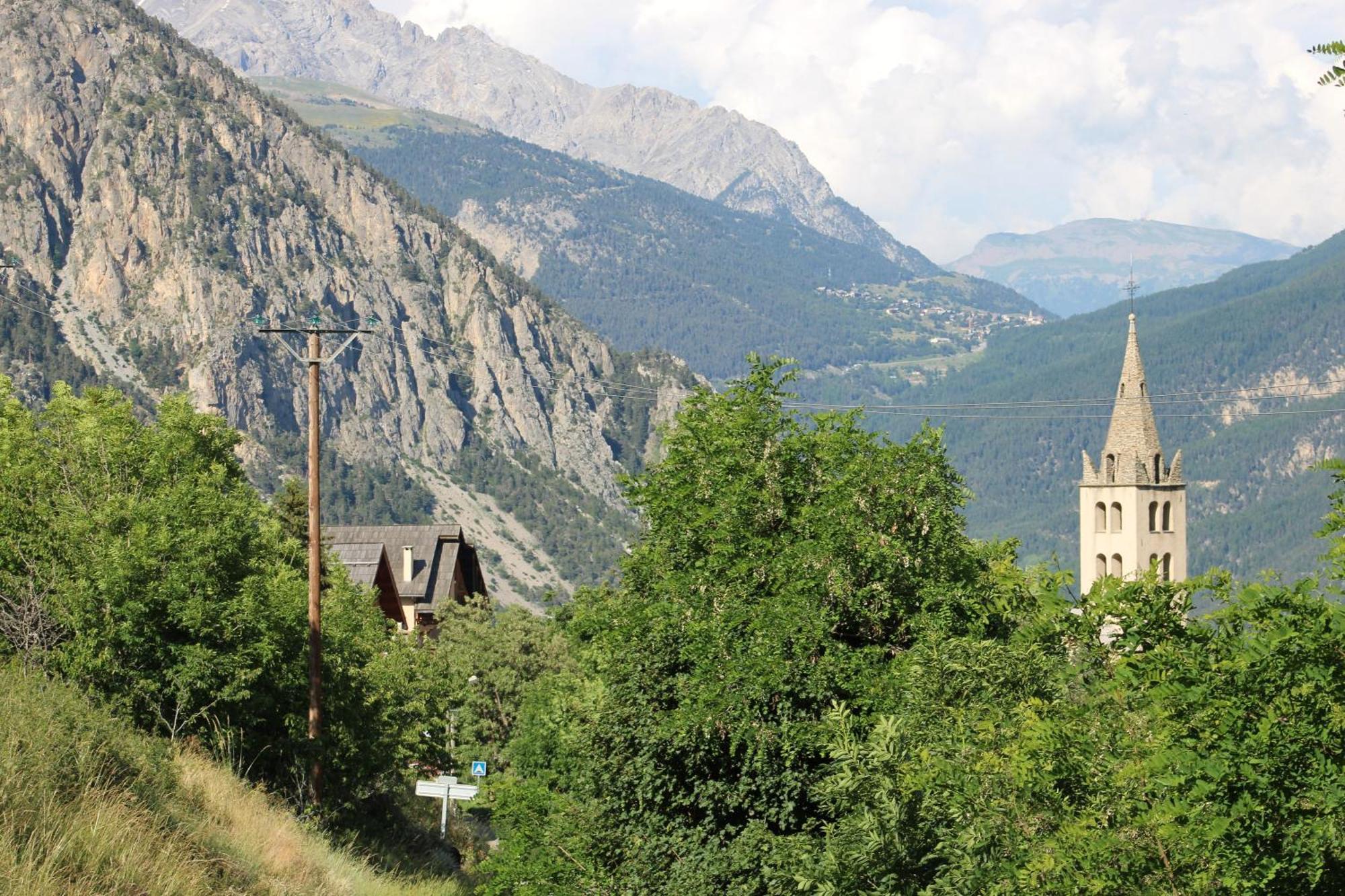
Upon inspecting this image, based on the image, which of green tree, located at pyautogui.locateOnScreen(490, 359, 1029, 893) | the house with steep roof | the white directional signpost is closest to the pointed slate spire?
the house with steep roof

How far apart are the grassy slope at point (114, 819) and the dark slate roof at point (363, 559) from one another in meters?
50.5

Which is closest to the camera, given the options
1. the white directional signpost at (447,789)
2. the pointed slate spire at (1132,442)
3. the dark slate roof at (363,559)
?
the white directional signpost at (447,789)

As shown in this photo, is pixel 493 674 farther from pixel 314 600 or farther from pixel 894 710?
pixel 894 710

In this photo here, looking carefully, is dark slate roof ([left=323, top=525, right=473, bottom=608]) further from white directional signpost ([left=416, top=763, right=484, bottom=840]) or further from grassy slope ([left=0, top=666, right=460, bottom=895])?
grassy slope ([left=0, top=666, right=460, bottom=895])

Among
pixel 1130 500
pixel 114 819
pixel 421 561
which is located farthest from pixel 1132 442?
pixel 114 819

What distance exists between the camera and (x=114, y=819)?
13977 millimetres

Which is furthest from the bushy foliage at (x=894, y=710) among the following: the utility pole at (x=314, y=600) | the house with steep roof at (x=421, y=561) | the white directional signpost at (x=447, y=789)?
the house with steep roof at (x=421, y=561)

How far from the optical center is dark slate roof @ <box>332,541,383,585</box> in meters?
72.4

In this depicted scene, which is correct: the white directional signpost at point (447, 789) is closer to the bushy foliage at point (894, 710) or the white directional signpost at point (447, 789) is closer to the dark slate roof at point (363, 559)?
the bushy foliage at point (894, 710)

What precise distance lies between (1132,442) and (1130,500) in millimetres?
3974

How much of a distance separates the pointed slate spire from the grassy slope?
86.9 metres

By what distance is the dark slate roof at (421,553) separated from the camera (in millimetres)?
90500

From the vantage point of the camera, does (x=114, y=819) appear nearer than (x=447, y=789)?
Yes

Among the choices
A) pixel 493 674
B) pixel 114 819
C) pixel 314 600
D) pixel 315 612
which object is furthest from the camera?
pixel 493 674
